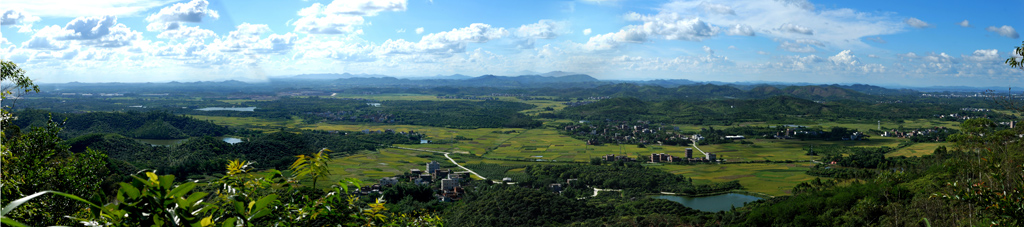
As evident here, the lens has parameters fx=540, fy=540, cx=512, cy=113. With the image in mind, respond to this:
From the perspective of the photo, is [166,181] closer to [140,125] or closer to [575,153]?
[575,153]

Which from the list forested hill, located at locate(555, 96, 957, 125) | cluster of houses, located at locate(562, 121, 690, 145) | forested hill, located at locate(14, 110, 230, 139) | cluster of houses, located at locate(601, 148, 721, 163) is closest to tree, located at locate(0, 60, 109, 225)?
cluster of houses, located at locate(601, 148, 721, 163)

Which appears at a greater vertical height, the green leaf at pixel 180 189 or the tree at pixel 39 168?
the green leaf at pixel 180 189

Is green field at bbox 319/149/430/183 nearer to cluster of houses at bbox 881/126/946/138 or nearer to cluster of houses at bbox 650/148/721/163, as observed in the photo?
cluster of houses at bbox 650/148/721/163

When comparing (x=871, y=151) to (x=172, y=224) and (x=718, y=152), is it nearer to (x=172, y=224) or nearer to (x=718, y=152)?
(x=718, y=152)

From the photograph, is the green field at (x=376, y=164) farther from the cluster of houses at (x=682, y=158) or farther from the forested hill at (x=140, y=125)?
the forested hill at (x=140, y=125)

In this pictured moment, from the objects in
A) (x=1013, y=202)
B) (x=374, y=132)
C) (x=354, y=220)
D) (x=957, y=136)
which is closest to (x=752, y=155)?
(x=957, y=136)

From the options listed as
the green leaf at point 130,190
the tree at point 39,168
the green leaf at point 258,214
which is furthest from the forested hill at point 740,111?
the green leaf at point 130,190
